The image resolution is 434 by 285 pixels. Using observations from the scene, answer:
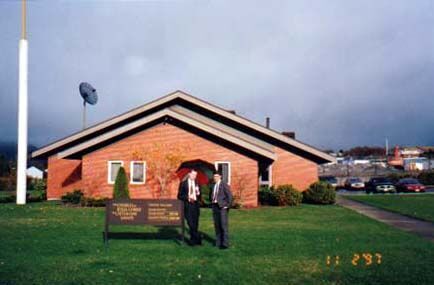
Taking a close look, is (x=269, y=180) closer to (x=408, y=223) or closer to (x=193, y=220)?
(x=408, y=223)

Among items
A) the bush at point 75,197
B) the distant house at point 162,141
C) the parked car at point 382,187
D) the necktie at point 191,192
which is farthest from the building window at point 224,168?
the parked car at point 382,187

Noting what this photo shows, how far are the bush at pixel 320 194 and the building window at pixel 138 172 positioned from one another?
9088mm

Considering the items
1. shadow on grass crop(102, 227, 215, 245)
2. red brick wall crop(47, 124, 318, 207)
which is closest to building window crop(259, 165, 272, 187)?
red brick wall crop(47, 124, 318, 207)

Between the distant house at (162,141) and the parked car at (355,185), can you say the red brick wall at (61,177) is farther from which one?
the parked car at (355,185)

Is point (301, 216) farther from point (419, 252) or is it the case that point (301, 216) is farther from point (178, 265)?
point (178, 265)

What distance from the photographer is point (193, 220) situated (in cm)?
1167

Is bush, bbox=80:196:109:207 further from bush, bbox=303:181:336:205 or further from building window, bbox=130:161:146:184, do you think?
bush, bbox=303:181:336:205

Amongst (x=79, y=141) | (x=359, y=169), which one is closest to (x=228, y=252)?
(x=79, y=141)

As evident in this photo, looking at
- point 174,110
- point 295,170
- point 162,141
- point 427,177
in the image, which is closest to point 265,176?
point 295,170

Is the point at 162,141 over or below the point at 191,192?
over

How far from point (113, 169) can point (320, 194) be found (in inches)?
432

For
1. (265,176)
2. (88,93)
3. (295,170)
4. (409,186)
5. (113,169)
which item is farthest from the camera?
(409,186)

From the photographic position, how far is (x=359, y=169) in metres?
82.0

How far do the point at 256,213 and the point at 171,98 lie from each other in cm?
929
